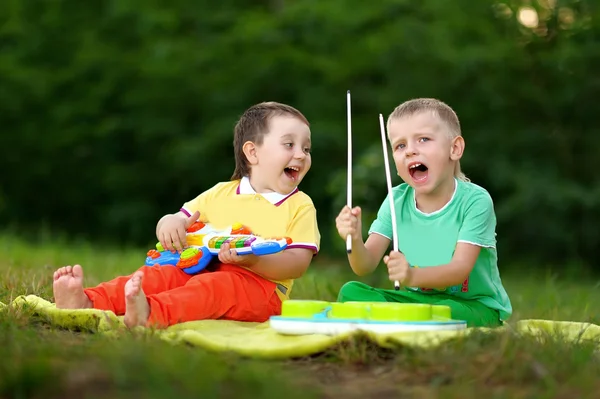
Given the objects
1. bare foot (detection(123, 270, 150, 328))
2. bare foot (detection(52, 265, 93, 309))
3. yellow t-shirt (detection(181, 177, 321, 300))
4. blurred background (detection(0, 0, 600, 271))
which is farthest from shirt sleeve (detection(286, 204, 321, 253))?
blurred background (detection(0, 0, 600, 271))

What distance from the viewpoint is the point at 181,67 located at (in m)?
10.8

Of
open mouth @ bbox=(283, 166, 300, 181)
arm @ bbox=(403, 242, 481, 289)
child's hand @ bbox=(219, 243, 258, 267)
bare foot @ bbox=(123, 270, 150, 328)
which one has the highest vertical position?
open mouth @ bbox=(283, 166, 300, 181)

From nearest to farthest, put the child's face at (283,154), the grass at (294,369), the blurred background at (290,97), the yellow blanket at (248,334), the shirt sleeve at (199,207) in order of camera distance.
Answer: the grass at (294,369)
the yellow blanket at (248,334)
the child's face at (283,154)
the shirt sleeve at (199,207)
the blurred background at (290,97)

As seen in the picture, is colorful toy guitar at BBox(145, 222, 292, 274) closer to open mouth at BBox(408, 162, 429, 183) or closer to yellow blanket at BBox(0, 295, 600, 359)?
yellow blanket at BBox(0, 295, 600, 359)

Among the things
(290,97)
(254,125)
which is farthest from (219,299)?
(290,97)

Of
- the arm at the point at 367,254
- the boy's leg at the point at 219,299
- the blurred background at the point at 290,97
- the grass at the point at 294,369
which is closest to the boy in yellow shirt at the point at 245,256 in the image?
the boy's leg at the point at 219,299

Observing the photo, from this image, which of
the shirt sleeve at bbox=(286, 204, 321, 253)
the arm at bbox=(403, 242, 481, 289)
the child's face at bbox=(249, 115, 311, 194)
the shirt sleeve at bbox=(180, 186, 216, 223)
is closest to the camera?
the arm at bbox=(403, 242, 481, 289)

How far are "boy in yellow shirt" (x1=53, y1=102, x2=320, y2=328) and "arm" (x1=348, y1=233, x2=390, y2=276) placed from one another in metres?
0.21

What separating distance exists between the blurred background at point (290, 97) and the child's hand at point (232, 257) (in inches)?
214

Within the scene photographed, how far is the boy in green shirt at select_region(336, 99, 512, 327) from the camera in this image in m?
3.42

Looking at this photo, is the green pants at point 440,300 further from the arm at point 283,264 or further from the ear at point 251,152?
the ear at point 251,152

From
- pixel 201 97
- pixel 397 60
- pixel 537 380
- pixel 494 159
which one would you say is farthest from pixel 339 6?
pixel 537 380

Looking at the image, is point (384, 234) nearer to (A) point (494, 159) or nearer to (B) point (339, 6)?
(A) point (494, 159)

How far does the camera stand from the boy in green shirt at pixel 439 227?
3.42 metres
